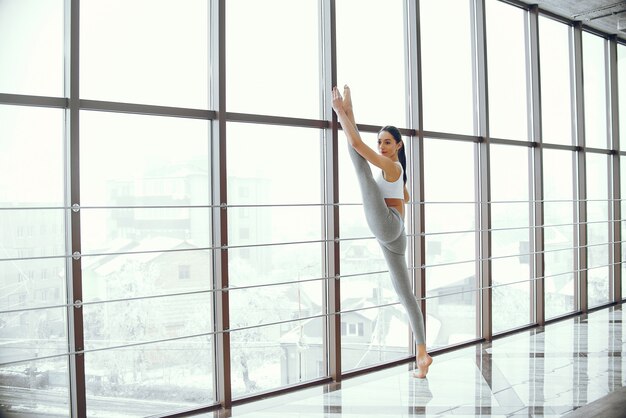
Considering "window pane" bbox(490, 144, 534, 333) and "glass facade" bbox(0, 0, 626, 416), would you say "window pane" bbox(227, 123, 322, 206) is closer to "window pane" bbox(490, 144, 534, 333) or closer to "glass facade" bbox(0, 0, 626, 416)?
"glass facade" bbox(0, 0, 626, 416)

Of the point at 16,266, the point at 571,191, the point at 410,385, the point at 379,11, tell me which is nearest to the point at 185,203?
the point at 16,266

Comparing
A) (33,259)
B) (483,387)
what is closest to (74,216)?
(33,259)

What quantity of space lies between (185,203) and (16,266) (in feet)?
2.78

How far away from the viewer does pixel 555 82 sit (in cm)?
504

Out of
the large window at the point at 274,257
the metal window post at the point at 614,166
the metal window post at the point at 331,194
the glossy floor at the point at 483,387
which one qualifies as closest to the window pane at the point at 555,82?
the metal window post at the point at 614,166

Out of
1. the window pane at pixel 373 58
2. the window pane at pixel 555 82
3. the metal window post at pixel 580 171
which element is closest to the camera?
the window pane at pixel 373 58

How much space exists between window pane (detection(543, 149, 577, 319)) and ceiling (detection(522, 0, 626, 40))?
4.13 feet

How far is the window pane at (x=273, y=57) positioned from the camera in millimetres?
3094

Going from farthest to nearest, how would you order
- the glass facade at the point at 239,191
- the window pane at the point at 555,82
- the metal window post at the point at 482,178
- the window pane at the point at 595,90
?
the window pane at the point at 595,90, the window pane at the point at 555,82, the metal window post at the point at 482,178, the glass facade at the point at 239,191

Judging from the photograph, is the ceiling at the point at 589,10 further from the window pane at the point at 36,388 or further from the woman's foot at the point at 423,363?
the window pane at the point at 36,388

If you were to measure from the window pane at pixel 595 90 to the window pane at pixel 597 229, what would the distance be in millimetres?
201

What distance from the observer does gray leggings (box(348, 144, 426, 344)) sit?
254 cm

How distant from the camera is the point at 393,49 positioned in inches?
149

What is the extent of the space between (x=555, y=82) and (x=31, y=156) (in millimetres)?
4466
